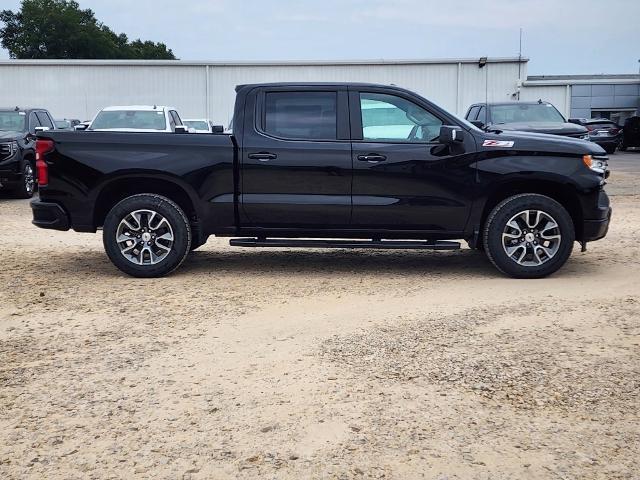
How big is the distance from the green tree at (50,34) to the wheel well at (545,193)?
77727 mm

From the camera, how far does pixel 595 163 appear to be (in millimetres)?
7297

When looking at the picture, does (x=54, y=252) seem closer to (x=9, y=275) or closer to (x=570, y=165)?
(x=9, y=275)

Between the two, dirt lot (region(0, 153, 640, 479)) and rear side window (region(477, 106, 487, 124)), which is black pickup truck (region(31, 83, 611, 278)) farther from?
rear side window (region(477, 106, 487, 124))

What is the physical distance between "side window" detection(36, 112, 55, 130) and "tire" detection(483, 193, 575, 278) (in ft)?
40.9

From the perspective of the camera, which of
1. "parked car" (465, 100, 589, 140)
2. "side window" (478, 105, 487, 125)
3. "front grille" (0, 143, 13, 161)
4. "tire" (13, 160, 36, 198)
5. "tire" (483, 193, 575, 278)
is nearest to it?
"tire" (483, 193, 575, 278)

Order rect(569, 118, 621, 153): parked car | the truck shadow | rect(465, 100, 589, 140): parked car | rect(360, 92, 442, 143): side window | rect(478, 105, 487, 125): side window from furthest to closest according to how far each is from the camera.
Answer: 1. rect(569, 118, 621, 153): parked car
2. rect(478, 105, 487, 125): side window
3. rect(465, 100, 589, 140): parked car
4. the truck shadow
5. rect(360, 92, 442, 143): side window

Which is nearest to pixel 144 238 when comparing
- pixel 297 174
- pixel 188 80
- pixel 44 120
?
pixel 297 174

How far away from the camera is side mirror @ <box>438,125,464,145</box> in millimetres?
7016

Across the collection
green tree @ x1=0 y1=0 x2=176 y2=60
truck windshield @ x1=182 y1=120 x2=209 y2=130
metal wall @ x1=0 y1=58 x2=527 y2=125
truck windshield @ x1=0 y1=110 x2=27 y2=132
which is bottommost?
truck windshield @ x1=0 y1=110 x2=27 y2=132

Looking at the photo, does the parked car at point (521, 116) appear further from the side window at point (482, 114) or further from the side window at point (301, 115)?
the side window at point (301, 115)

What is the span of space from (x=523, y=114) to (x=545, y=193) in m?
8.67

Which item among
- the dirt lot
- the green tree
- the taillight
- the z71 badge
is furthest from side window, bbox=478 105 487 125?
the green tree

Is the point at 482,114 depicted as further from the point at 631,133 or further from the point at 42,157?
the point at 631,133

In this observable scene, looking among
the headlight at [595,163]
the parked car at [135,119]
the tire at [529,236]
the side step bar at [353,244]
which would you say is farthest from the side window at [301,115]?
the parked car at [135,119]
